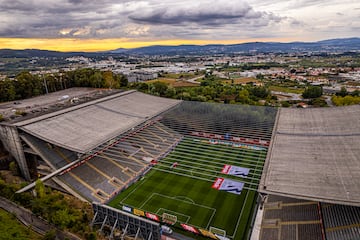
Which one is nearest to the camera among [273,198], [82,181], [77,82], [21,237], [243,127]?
[21,237]

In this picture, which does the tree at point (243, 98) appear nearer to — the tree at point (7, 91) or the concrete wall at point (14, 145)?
the concrete wall at point (14, 145)

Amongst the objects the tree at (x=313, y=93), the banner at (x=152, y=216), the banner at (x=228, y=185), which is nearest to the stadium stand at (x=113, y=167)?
the banner at (x=152, y=216)

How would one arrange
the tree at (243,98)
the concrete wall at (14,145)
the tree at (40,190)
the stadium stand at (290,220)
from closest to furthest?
the stadium stand at (290,220) < the tree at (40,190) < the concrete wall at (14,145) < the tree at (243,98)

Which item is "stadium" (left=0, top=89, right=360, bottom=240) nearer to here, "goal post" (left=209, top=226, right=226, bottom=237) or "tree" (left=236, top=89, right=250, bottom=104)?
"goal post" (left=209, top=226, right=226, bottom=237)

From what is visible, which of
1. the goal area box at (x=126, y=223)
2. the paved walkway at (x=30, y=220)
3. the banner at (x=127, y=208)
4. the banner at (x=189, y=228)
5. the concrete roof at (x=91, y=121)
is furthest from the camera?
the concrete roof at (x=91, y=121)

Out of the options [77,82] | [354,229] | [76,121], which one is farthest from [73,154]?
[77,82]

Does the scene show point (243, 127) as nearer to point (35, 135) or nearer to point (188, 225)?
point (188, 225)
